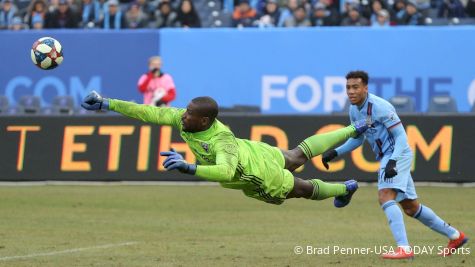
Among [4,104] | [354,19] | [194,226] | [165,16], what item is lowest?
[194,226]

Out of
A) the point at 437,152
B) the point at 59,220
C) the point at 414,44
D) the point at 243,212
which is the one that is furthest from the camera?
the point at 414,44

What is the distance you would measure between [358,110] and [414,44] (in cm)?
1304

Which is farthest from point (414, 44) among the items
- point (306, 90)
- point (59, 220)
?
point (59, 220)

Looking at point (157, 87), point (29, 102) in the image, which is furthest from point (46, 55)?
point (29, 102)

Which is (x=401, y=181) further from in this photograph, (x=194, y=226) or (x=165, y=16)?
(x=165, y=16)

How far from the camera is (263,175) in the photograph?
11.9m

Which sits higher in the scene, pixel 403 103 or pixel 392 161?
pixel 392 161

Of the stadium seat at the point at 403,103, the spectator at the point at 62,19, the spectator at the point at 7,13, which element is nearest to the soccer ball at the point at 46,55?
the stadium seat at the point at 403,103

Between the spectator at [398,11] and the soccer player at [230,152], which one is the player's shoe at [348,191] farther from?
the spectator at [398,11]

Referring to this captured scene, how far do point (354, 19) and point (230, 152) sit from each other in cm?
1491

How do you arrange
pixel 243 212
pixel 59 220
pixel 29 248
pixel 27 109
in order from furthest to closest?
pixel 27 109 → pixel 243 212 → pixel 59 220 → pixel 29 248

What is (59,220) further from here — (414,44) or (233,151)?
(414,44)

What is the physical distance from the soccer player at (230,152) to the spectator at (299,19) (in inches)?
530

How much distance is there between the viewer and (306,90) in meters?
25.4
